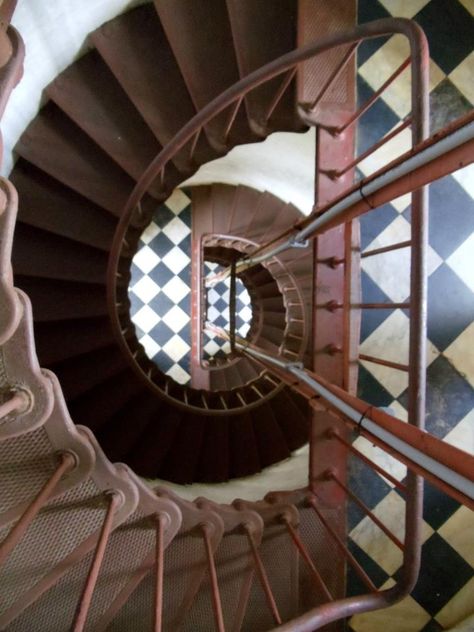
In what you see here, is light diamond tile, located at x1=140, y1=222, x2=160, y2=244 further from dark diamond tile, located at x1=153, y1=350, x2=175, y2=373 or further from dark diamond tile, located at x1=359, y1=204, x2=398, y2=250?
dark diamond tile, located at x1=359, y1=204, x2=398, y2=250

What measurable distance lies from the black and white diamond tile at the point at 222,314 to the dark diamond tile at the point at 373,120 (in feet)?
18.4

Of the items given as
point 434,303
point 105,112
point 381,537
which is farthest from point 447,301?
point 105,112

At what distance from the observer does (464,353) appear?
9.16ft

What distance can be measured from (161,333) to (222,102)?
4888 mm

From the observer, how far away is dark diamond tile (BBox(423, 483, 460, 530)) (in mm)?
2732

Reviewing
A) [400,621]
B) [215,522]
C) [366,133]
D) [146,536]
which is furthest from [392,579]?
[366,133]

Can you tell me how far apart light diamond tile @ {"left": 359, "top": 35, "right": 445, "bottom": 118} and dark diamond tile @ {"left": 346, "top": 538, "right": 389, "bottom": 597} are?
2.53 metres

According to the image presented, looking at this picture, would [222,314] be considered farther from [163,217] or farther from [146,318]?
[163,217]

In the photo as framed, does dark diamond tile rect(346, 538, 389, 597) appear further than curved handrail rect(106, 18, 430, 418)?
Yes

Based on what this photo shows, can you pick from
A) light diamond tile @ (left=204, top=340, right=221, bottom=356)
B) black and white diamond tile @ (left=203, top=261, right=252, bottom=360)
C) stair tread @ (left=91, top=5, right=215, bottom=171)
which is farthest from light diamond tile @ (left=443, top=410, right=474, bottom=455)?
light diamond tile @ (left=204, top=340, right=221, bottom=356)

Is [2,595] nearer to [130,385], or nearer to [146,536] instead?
[146,536]

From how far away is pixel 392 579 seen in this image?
274cm

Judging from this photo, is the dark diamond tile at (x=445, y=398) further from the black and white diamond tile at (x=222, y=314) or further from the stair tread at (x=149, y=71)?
the black and white diamond tile at (x=222, y=314)

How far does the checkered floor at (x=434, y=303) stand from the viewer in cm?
272
